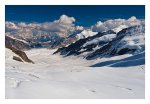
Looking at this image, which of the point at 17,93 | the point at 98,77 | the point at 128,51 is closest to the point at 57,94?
the point at 17,93

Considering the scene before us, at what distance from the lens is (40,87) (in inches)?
653

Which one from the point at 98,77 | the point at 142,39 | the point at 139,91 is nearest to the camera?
the point at 139,91
